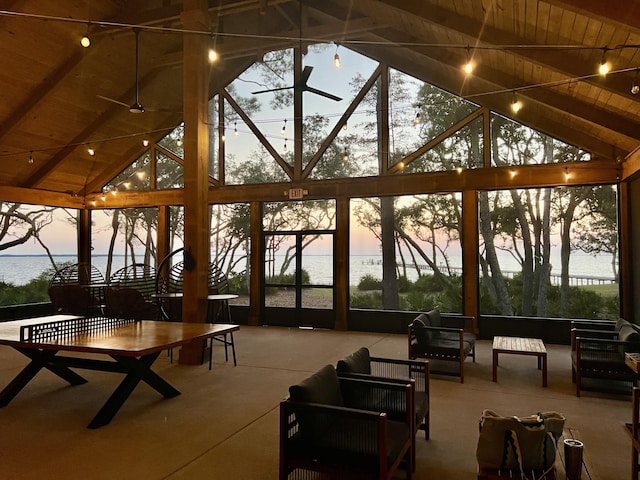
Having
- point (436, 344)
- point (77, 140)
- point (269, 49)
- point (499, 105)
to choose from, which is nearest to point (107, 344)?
point (436, 344)

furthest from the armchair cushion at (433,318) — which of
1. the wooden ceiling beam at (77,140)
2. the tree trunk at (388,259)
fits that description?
the wooden ceiling beam at (77,140)

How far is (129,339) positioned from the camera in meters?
4.07

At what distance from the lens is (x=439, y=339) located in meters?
5.76

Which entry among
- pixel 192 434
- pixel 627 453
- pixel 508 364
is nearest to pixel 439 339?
pixel 508 364

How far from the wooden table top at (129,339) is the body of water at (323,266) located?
4.29m

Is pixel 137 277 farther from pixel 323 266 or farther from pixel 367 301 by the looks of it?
pixel 367 301

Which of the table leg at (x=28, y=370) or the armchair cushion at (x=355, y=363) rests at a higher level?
the armchair cushion at (x=355, y=363)

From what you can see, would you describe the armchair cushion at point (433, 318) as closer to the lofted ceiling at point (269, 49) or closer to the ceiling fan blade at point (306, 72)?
the lofted ceiling at point (269, 49)

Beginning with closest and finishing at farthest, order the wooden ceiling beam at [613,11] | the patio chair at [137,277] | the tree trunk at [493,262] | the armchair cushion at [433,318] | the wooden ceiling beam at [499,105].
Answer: the wooden ceiling beam at [613,11] < the armchair cushion at [433,318] < the wooden ceiling beam at [499,105] < the tree trunk at [493,262] < the patio chair at [137,277]

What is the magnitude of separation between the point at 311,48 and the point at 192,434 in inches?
305

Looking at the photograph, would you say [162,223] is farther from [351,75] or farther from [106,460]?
[106,460]

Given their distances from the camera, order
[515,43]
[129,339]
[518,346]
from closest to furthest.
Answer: [129,339], [515,43], [518,346]

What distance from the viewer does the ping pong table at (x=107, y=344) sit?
380 centimetres

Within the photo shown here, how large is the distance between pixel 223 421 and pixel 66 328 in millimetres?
1868
